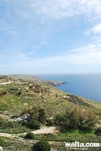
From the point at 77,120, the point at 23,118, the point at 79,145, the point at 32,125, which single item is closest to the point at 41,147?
the point at 79,145

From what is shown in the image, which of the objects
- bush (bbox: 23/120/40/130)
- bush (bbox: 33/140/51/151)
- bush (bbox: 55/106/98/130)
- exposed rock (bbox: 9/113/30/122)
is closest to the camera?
bush (bbox: 33/140/51/151)

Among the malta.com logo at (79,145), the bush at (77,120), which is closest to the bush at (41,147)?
the malta.com logo at (79,145)

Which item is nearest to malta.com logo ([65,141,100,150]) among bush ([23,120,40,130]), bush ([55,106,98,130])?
bush ([55,106,98,130])

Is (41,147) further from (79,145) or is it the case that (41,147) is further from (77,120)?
(77,120)

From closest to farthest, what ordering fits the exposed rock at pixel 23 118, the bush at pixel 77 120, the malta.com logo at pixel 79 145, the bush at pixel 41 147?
the bush at pixel 41 147 < the malta.com logo at pixel 79 145 < the bush at pixel 77 120 < the exposed rock at pixel 23 118

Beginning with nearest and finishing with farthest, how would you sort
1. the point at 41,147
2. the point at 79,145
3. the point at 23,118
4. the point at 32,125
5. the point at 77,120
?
the point at 41,147, the point at 79,145, the point at 32,125, the point at 77,120, the point at 23,118

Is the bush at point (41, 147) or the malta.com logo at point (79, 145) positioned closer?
the bush at point (41, 147)

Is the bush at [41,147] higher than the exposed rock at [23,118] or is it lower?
higher

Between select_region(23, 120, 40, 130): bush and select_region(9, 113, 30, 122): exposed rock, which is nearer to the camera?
select_region(23, 120, 40, 130): bush

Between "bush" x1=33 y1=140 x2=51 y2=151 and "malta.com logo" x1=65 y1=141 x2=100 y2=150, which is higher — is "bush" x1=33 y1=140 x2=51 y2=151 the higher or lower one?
the higher one

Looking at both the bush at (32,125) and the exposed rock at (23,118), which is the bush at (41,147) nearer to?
the bush at (32,125)

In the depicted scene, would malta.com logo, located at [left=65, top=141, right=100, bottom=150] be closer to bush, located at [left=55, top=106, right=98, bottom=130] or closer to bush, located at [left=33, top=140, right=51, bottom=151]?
bush, located at [left=33, top=140, right=51, bottom=151]
